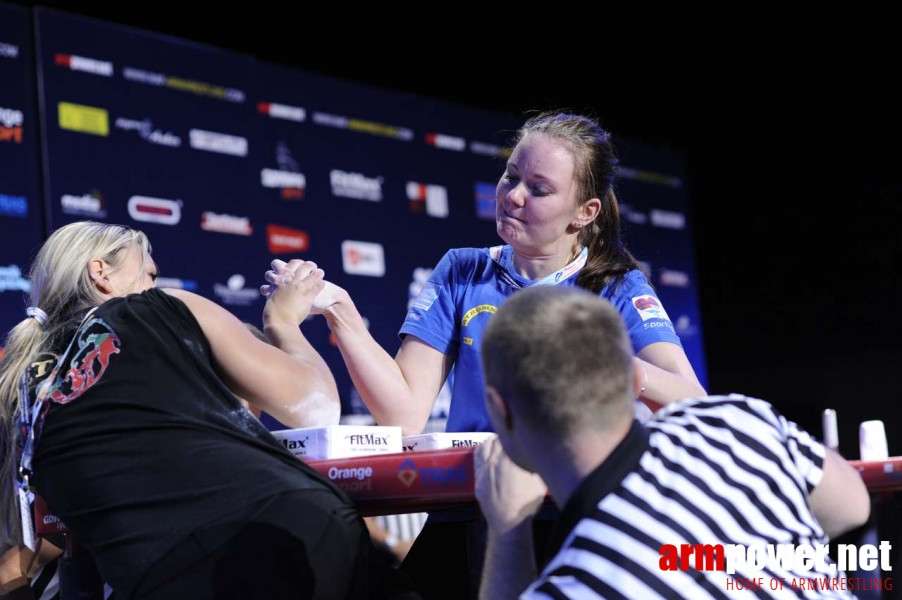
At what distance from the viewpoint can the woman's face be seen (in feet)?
7.12

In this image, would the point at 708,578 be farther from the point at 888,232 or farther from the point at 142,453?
the point at 888,232

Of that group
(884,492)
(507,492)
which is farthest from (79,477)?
(884,492)

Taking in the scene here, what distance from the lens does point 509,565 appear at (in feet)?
3.45

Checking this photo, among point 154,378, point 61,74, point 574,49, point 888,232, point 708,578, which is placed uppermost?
point 574,49

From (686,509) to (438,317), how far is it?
1.34 metres

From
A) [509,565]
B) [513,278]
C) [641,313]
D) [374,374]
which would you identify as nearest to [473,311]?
[513,278]

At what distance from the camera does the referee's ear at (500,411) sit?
1.00m

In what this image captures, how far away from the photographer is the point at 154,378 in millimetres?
1403

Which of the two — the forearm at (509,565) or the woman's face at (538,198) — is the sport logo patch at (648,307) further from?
the forearm at (509,565)

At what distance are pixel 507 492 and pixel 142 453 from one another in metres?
0.55

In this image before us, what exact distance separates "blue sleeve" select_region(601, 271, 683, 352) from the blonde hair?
0.96m

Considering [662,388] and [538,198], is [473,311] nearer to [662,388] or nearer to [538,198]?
[538,198]

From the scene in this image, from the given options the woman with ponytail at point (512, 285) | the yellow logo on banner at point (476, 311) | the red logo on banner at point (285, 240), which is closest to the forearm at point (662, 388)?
the woman with ponytail at point (512, 285)

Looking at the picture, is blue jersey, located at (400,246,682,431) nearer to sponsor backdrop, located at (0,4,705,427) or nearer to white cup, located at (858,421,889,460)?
white cup, located at (858,421,889,460)
